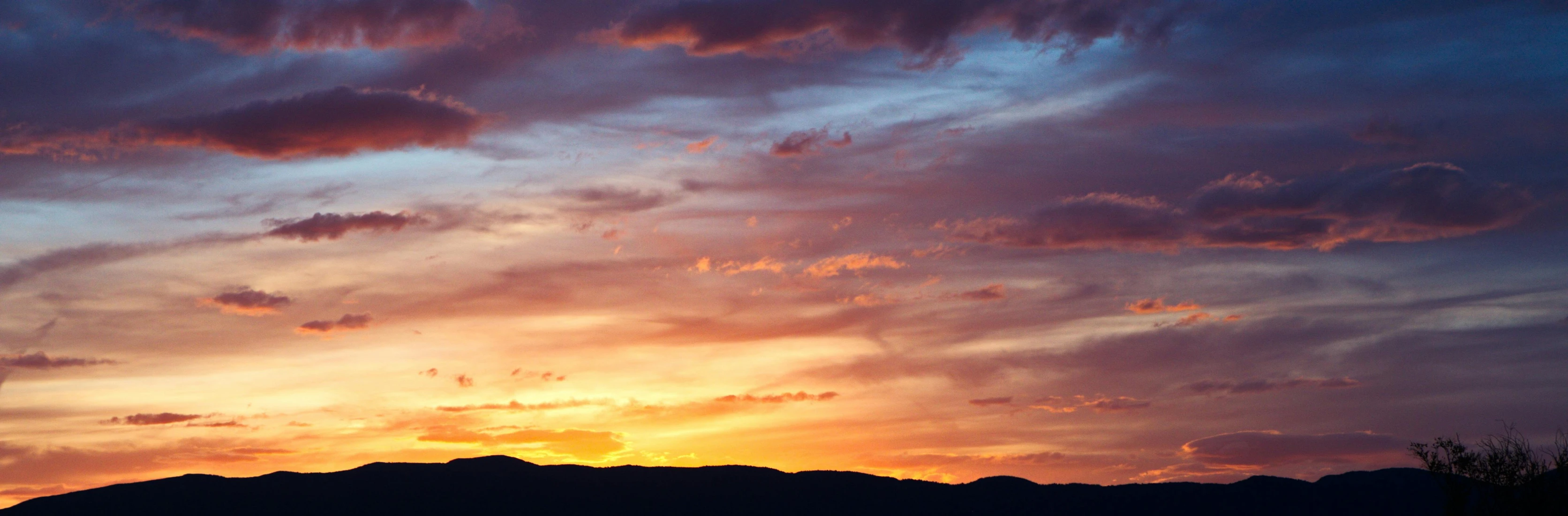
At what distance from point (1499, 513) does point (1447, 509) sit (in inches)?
139

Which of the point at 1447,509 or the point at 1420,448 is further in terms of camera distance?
the point at 1420,448

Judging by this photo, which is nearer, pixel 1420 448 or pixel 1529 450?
pixel 1529 450

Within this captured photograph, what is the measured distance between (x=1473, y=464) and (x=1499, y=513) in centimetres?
446

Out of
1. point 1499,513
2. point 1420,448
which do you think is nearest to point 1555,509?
point 1499,513

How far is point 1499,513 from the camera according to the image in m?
77.0

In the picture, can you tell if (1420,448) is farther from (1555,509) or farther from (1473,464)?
(1555,509)

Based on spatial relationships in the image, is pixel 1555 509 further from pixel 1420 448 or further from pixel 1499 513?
pixel 1420 448

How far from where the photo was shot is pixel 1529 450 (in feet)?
258

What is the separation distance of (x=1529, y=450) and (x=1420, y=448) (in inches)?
272

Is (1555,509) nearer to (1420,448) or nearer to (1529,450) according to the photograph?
(1529,450)

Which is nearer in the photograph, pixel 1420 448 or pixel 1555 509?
pixel 1555 509

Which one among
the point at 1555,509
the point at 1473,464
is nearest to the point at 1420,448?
the point at 1473,464

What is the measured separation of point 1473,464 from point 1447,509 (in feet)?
Answer: 19.7

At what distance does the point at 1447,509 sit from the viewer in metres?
76.7
